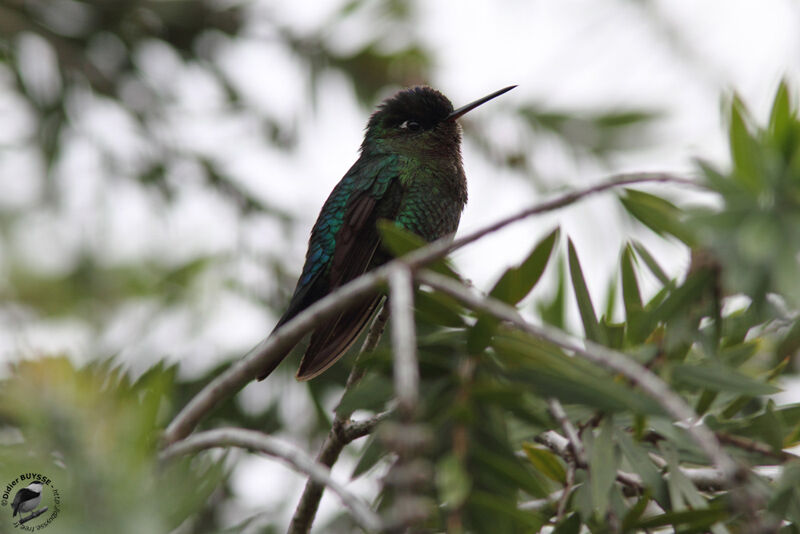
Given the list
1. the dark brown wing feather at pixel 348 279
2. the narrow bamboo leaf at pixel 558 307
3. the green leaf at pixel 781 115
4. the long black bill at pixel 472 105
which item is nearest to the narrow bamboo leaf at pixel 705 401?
the narrow bamboo leaf at pixel 558 307

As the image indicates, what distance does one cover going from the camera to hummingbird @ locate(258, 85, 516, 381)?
288cm

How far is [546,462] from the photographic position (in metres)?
1.50

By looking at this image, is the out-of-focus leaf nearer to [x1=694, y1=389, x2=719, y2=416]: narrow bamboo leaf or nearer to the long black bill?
[x1=694, y1=389, x2=719, y2=416]: narrow bamboo leaf

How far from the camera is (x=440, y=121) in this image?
11.6ft

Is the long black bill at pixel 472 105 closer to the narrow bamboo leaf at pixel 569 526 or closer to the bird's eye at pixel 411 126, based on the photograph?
the bird's eye at pixel 411 126

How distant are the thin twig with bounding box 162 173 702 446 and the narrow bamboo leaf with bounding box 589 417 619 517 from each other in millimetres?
411

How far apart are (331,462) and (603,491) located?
0.63m

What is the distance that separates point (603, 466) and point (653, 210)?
1.26 ft

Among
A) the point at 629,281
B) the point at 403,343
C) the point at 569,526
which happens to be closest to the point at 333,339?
the point at 629,281

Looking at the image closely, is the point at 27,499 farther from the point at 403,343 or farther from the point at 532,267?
the point at 532,267

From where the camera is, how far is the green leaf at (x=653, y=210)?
1195 mm

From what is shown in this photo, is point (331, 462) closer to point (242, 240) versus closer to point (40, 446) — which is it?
point (40, 446)

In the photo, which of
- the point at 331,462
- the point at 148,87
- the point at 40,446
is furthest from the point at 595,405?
the point at 148,87

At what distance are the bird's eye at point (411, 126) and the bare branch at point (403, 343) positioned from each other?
2638 mm
